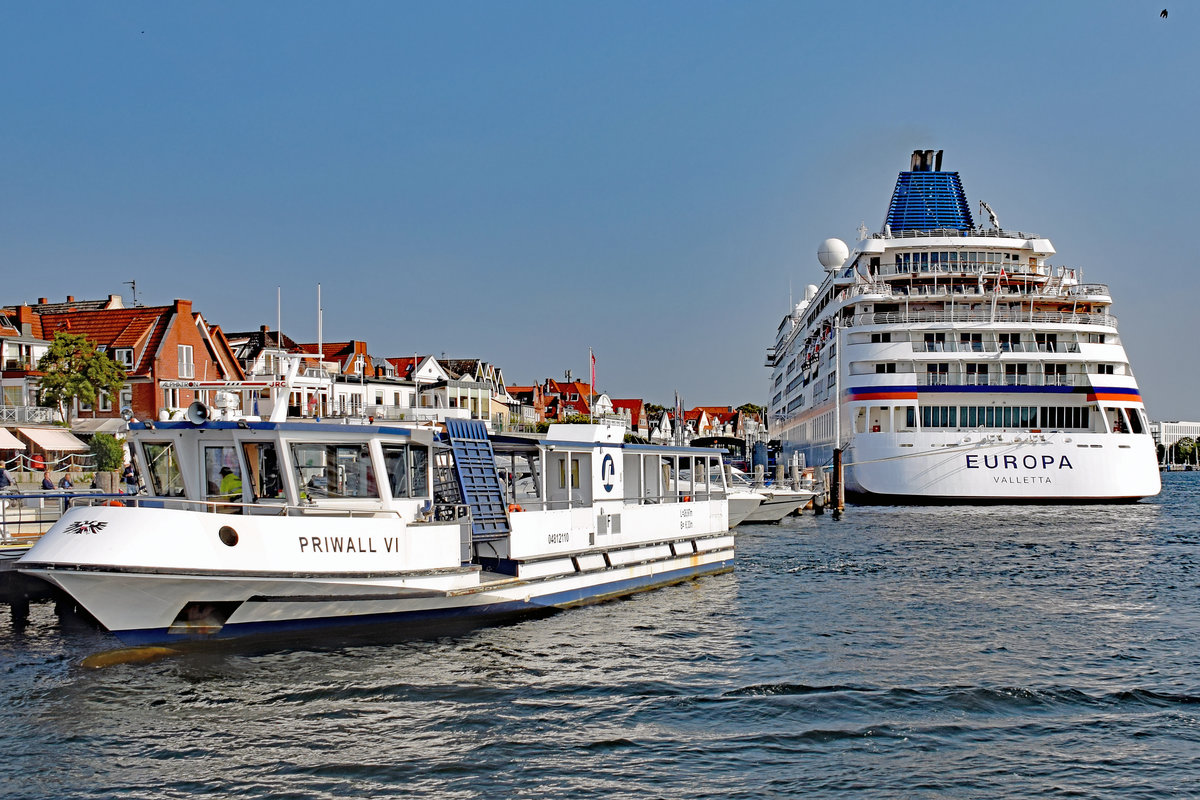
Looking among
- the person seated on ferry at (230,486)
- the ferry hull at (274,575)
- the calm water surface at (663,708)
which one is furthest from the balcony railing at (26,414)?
the ferry hull at (274,575)

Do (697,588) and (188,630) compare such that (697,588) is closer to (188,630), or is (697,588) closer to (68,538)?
(188,630)

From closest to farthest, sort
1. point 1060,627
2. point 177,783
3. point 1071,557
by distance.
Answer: point 177,783, point 1060,627, point 1071,557

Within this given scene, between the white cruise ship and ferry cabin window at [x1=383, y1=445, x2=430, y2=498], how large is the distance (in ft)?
118

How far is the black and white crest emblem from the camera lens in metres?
17.2

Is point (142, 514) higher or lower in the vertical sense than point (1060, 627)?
higher

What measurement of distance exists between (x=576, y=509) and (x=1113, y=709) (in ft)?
36.6

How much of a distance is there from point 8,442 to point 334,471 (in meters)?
34.4

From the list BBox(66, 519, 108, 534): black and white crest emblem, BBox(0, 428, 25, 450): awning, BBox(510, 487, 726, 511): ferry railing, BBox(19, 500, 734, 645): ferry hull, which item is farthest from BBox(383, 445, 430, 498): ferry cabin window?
BBox(0, 428, 25, 450): awning

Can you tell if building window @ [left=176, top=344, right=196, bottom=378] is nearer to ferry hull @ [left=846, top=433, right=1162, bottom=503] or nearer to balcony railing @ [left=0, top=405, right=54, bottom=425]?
balcony railing @ [left=0, top=405, right=54, bottom=425]

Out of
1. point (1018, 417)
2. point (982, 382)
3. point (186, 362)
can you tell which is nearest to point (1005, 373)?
point (982, 382)

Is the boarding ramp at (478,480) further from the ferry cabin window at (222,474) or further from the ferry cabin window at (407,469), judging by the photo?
the ferry cabin window at (222,474)

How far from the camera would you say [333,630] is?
752 inches

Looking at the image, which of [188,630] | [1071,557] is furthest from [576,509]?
[1071,557]

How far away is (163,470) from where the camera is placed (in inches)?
786
